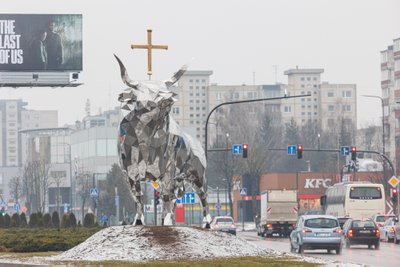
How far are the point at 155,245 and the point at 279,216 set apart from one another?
173 ft

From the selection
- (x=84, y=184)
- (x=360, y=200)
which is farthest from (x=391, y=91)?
(x=360, y=200)

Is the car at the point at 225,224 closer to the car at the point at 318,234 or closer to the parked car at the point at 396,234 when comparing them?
the parked car at the point at 396,234

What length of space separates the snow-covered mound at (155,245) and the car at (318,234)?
58.2 feet

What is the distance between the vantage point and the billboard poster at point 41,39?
243 feet

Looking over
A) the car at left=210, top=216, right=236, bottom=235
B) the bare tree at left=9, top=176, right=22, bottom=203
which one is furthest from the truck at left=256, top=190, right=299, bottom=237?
the bare tree at left=9, top=176, right=22, bottom=203

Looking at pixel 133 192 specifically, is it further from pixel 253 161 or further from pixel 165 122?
pixel 253 161

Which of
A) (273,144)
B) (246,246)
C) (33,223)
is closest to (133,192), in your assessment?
(246,246)

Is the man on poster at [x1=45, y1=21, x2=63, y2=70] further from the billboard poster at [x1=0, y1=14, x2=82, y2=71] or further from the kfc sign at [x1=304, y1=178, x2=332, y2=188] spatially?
the kfc sign at [x1=304, y1=178, x2=332, y2=188]

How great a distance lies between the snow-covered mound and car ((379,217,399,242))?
37296 millimetres


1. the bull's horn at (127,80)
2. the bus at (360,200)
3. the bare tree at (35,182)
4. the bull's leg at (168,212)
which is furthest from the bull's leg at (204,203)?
the bare tree at (35,182)

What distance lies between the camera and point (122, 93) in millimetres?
30297

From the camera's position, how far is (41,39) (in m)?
74.2

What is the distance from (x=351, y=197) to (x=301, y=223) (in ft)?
93.5

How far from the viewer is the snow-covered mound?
30.1 metres
